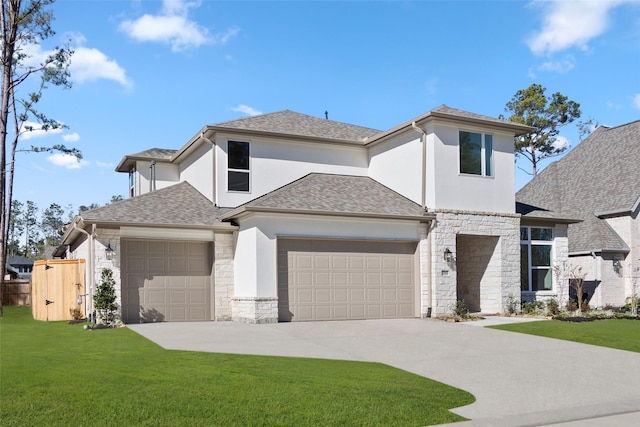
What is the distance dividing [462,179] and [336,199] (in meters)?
4.09

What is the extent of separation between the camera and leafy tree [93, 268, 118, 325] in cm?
1667

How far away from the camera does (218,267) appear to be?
18750mm

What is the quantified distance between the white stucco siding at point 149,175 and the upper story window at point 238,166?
5645 millimetres

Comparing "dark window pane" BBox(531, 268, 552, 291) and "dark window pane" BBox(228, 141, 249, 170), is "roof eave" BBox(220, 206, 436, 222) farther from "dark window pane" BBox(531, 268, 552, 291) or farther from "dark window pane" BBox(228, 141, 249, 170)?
"dark window pane" BBox(531, 268, 552, 291)

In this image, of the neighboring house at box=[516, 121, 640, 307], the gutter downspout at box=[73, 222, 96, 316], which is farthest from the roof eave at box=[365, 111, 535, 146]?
the gutter downspout at box=[73, 222, 96, 316]

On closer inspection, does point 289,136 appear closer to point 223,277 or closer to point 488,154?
point 223,277

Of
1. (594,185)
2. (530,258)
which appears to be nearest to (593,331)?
(530,258)

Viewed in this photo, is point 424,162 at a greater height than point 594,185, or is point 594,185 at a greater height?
point 424,162

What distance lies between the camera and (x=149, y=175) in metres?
25.0

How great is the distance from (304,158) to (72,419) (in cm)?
1548

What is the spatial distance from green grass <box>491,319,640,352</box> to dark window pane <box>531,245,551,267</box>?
4.20 metres

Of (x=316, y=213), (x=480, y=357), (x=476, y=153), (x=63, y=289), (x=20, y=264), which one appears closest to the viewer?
(x=480, y=357)

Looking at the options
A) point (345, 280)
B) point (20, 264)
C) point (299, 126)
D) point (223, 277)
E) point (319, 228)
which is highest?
point (299, 126)

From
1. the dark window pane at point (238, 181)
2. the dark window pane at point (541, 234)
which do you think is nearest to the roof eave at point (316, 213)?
the dark window pane at point (238, 181)
